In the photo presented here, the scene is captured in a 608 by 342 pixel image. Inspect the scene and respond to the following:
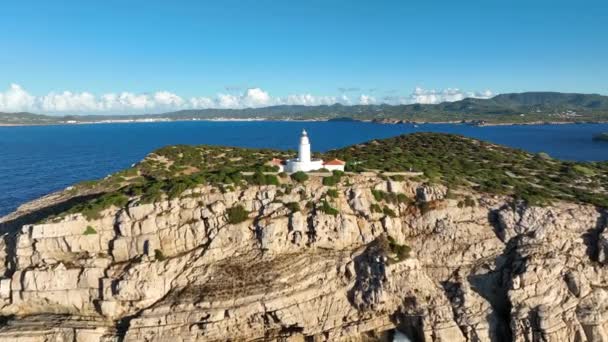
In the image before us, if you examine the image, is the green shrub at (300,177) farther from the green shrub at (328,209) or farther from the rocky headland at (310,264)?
the green shrub at (328,209)

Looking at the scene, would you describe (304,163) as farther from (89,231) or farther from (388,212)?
(89,231)

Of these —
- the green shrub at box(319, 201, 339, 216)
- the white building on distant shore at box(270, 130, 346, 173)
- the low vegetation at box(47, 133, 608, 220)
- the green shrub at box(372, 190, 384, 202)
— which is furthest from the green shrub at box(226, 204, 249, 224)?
the green shrub at box(372, 190, 384, 202)

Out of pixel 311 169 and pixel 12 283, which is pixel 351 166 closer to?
pixel 311 169

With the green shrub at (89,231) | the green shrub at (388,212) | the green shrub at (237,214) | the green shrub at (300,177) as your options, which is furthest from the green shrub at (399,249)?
the green shrub at (89,231)

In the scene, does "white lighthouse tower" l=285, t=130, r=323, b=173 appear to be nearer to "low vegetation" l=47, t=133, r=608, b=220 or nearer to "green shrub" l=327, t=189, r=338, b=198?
"low vegetation" l=47, t=133, r=608, b=220

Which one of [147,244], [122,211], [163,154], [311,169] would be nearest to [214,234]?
[147,244]
